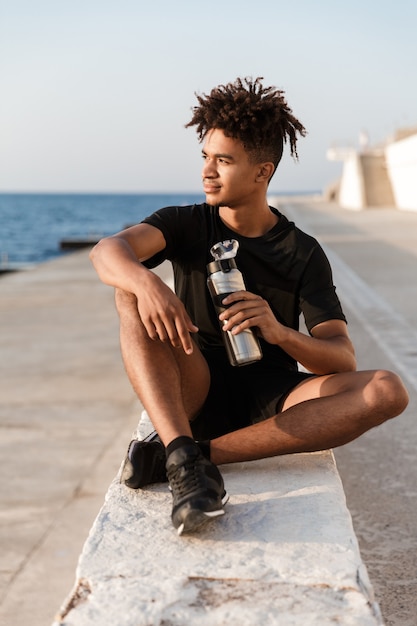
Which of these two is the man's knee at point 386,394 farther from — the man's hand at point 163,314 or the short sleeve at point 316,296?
the man's hand at point 163,314

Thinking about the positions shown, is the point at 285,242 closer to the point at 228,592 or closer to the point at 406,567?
the point at 406,567

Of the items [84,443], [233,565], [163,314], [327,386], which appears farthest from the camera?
[84,443]

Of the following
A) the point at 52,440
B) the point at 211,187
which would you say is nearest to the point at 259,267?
the point at 211,187

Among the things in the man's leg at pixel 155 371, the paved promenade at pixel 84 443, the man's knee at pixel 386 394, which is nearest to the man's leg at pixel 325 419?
the man's knee at pixel 386 394

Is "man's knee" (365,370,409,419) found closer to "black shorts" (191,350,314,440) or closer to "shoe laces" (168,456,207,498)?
"black shorts" (191,350,314,440)

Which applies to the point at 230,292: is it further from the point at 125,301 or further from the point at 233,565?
the point at 233,565

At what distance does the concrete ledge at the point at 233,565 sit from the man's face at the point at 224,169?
1.20m

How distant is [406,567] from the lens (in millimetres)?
3730

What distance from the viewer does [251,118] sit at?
3795 mm

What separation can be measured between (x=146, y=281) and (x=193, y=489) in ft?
2.75

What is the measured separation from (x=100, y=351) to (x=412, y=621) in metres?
7.17

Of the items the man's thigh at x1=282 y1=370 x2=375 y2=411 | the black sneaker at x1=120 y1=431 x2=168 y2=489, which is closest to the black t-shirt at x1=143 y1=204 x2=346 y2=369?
the man's thigh at x1=282 y1=370 x2=375 y2=411

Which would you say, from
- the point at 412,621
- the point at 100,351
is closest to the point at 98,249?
the point at 412,621

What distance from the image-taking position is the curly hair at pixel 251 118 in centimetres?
377
